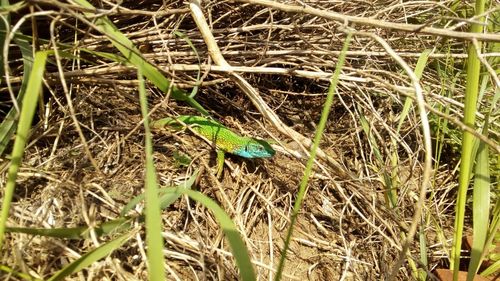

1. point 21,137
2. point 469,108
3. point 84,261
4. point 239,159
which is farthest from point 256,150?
point 21,137

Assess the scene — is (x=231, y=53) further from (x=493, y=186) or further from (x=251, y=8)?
(x=493, y=186)

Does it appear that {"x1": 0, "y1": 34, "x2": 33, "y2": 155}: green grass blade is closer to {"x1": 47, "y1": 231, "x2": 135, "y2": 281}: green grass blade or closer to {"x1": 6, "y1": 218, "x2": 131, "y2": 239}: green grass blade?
{"x1": 6, "y1": 218, "x2": 131, "y2": 239}: green grass blade

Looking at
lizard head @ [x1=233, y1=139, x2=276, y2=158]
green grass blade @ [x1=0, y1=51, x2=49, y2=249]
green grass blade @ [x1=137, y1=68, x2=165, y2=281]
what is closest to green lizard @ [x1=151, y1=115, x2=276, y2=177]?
lizard head @ [x1=233, y1=139, x2=276, y2=158]

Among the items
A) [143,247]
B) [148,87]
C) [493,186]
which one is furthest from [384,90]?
[143,247]

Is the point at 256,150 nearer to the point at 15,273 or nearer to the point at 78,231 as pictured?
the point at 78,231

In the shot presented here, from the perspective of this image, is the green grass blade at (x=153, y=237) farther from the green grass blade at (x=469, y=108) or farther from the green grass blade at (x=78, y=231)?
the green grass blade at (x=469, y=108)

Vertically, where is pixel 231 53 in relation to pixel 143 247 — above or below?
above
